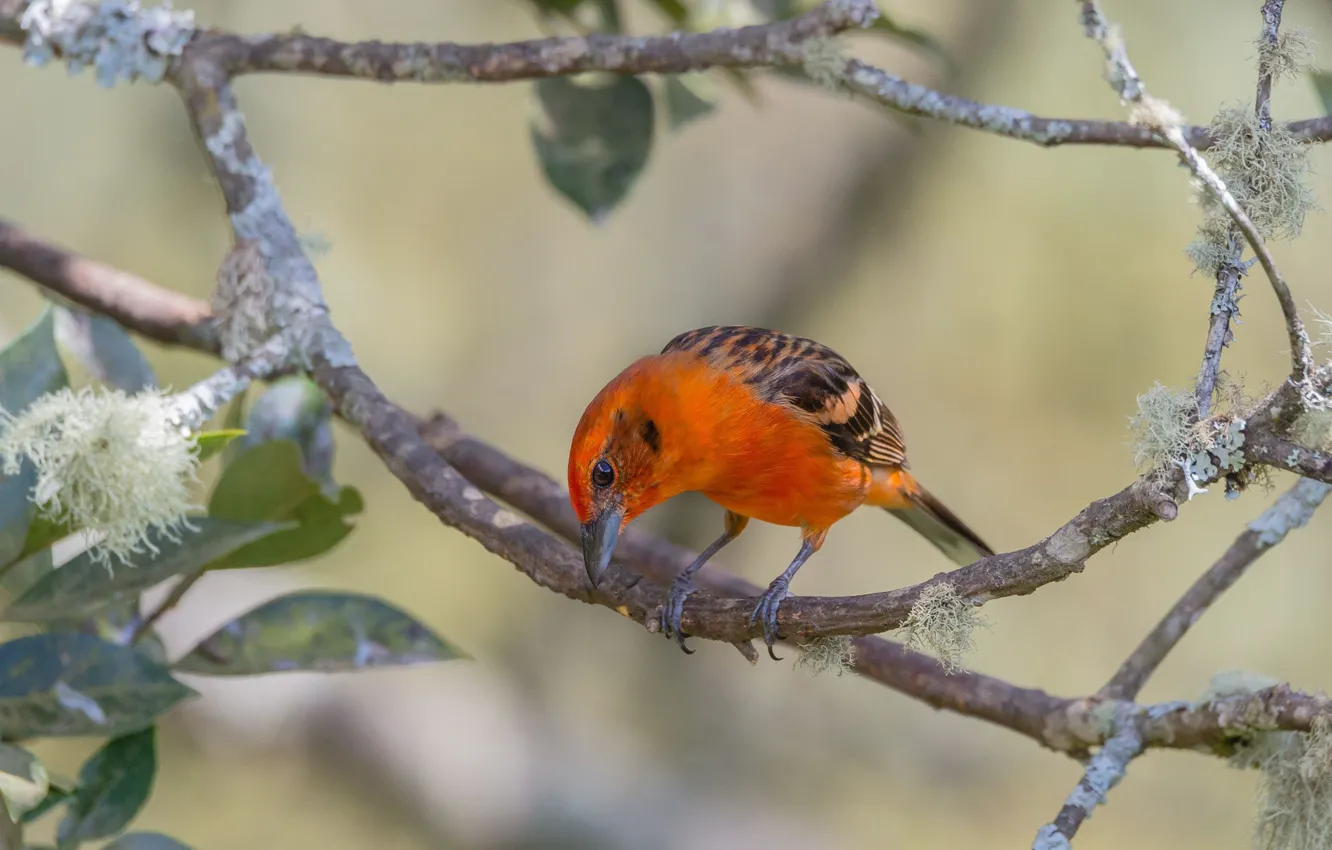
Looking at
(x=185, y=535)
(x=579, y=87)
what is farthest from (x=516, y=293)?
(x=185, y=535)

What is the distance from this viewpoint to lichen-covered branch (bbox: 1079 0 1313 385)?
128 cm

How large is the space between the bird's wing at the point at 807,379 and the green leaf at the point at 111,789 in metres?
1.31

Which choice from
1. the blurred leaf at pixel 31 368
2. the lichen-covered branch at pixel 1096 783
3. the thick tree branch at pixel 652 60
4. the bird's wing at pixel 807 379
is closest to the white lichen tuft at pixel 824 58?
the thick tree branch at pixel 652 60

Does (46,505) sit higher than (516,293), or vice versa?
(516,293)

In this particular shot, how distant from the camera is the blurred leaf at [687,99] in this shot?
3020mm

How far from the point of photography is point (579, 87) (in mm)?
3059

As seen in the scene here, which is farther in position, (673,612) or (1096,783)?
(673,612)

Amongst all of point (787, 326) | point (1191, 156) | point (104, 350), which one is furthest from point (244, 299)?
point (787, 326)

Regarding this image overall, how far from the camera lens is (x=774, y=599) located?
2.11m

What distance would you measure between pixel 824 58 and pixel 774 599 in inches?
40.7

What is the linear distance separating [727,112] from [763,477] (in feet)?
13.2

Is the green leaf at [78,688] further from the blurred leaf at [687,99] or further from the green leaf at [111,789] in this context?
the blurred leaf at [687,99]

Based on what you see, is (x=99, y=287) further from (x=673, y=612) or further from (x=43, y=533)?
(x=673, y=612)

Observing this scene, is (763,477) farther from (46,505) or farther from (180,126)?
(180,126)
